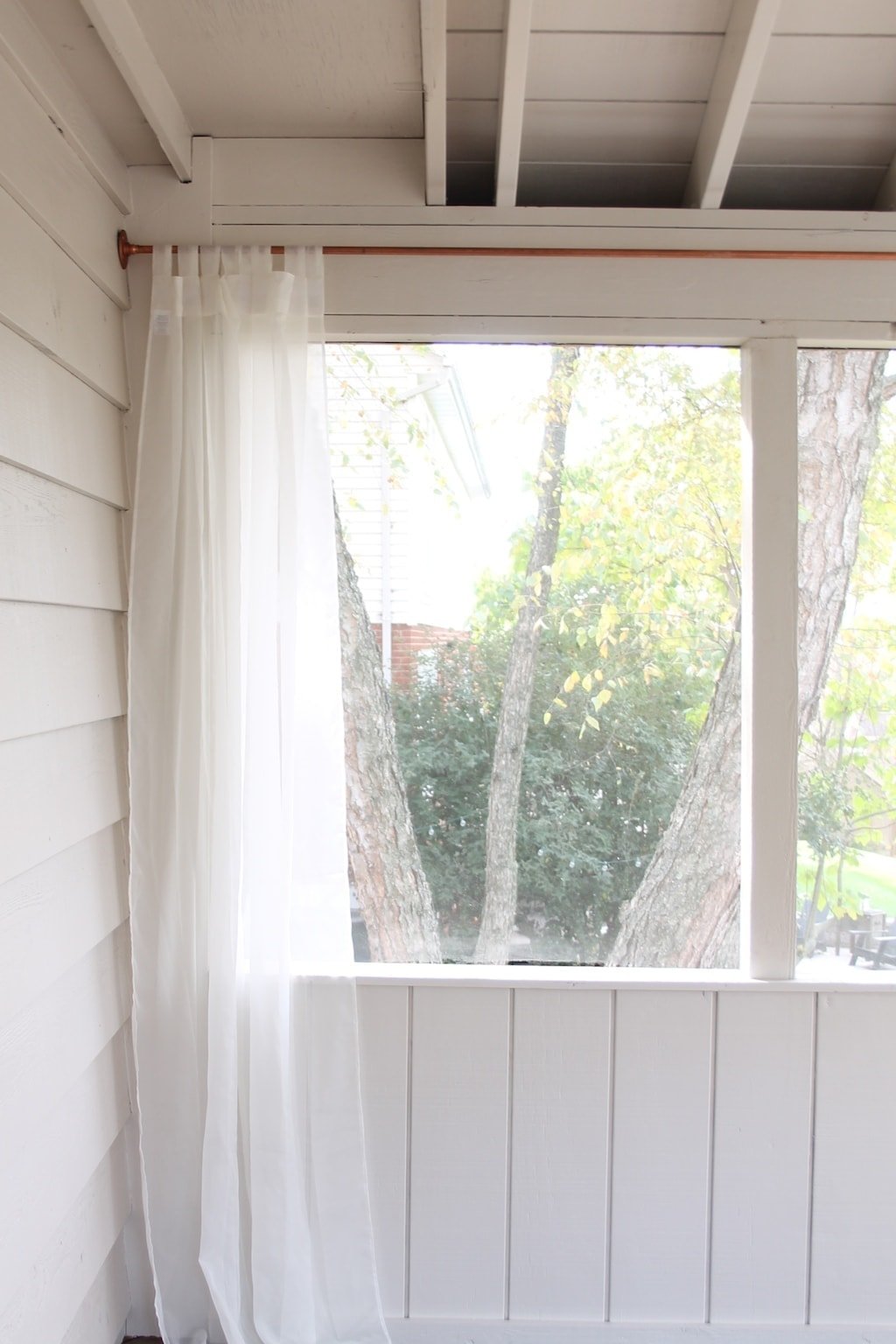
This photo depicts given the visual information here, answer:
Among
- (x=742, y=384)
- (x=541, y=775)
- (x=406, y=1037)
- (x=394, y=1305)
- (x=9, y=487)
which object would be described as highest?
(x=742, y=384)

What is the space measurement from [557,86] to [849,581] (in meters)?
1.26

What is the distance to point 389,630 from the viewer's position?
2166mm

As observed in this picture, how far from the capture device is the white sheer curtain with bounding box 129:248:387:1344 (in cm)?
193

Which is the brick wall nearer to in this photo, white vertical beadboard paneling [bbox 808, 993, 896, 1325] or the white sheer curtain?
the white sheer curtain

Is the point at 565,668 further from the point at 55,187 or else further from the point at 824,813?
the point at 55,187

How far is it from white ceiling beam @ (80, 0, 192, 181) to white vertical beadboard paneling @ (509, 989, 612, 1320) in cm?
191

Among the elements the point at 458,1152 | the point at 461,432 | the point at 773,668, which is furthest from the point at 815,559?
the point at 458,1152

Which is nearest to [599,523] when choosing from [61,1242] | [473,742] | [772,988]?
[473,742]

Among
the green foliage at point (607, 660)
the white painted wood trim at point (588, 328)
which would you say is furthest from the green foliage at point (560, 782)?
the white painted wood trim at point (588, 328)

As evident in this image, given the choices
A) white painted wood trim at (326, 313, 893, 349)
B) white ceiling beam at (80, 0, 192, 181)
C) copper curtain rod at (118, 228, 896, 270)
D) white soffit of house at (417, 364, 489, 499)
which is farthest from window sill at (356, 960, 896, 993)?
white ceiling beam at (80, 0, 192, 181)

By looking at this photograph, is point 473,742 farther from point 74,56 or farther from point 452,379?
point 74,56

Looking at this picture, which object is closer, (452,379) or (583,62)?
(583,62)

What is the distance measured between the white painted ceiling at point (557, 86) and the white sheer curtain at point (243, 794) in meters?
0.30

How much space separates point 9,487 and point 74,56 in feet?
2.75
